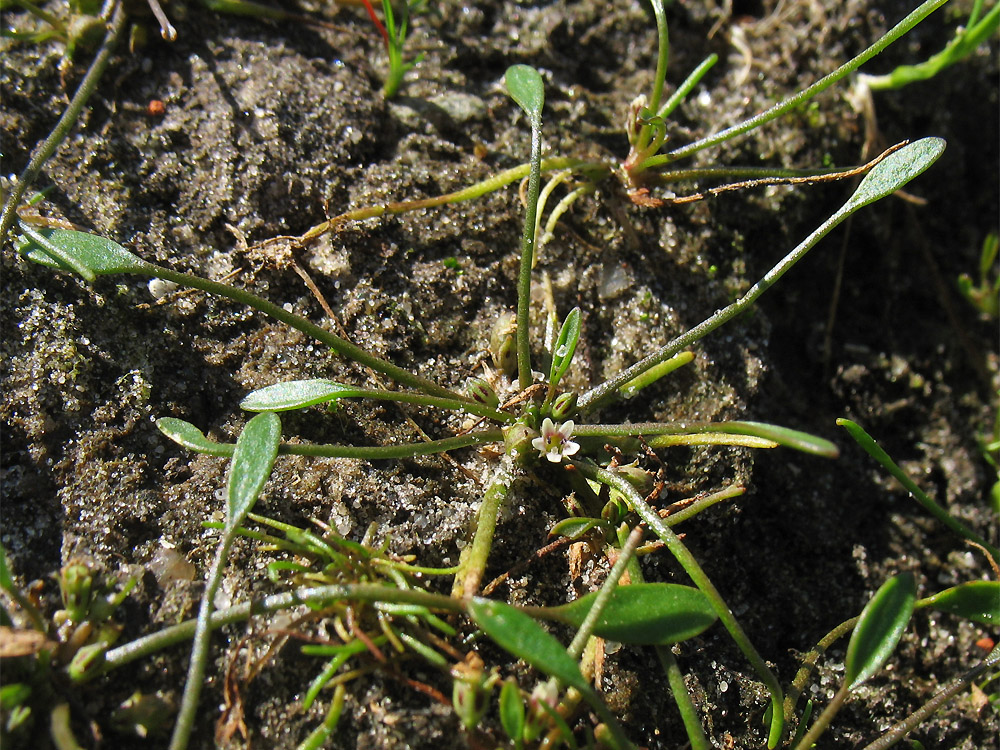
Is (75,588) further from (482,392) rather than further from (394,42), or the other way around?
(394,42)

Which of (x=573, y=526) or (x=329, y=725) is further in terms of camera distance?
(x=573, y=526)

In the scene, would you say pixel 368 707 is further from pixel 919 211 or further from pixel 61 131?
pixel 919 211

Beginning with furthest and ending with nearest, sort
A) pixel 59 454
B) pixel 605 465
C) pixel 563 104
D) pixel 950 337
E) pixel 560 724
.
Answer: pixel 950 337 → pixel 563 104 → pixel 605 465 → pixel 59 454 → pixel 560 724

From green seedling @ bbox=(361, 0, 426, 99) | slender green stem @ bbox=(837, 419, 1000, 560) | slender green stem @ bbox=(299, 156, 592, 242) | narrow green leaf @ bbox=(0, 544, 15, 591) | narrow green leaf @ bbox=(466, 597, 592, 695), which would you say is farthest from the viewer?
green seedling @ bbox=(361, 0, 426, 99)

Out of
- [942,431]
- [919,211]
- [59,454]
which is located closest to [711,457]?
[942,431]

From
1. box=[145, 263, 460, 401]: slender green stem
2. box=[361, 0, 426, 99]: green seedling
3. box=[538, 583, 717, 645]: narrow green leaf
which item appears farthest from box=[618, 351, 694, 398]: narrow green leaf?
box=[361, 0, 426, 99]: green seedling

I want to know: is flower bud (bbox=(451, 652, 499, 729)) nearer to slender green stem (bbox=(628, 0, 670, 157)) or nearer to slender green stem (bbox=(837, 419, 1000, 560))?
slender green stem (bbox=(837, 419, 1000, 560))

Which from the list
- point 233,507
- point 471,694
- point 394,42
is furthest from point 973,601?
point 394,42
